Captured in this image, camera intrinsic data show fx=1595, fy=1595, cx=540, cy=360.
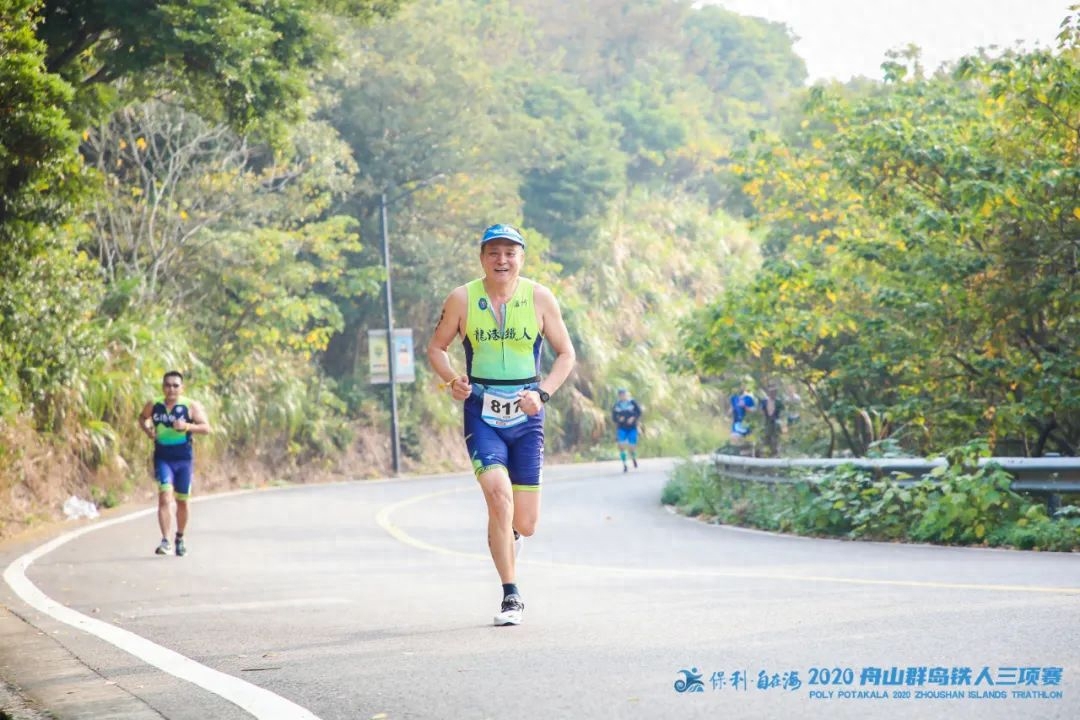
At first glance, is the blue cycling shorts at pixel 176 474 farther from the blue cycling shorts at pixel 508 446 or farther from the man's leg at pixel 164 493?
the blue cycling shorts at pixel 508 446

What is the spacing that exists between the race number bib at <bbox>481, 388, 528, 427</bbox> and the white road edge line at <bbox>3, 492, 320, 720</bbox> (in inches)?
79.5

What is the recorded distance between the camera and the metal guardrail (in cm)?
1461

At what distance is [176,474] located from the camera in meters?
15.6

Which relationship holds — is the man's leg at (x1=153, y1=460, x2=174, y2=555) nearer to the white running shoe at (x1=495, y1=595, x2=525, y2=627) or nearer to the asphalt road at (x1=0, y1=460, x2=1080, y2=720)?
the asphalt road at (x1=0, y1=460, x2=1080, y2=720)

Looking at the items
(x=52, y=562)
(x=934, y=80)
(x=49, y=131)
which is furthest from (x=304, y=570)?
(x=934, y=80)

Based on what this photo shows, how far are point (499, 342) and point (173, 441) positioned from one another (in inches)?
301

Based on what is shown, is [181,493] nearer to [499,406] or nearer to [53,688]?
[499,406]

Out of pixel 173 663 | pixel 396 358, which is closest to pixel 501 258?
pixel 173 663

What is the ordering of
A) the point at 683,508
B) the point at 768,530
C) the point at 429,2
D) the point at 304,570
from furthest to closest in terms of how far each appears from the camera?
the point at 429,2 → the point at 683,508 → the point at 768,530 → the point at 304,570

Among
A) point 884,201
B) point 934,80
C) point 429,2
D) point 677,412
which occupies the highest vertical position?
point 429,2

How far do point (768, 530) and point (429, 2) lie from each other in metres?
32.6

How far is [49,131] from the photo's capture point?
50.3 ft

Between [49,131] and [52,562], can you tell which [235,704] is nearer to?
[52,562]

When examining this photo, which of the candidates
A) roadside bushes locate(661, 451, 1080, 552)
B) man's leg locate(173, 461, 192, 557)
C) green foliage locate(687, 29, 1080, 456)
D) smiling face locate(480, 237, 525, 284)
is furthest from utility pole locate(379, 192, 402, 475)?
smiling face locate(480, 237, 525, 284)
